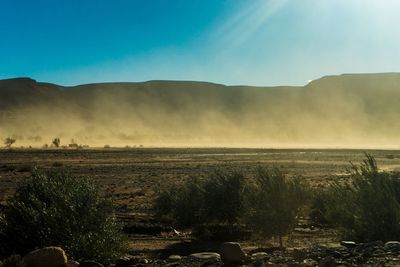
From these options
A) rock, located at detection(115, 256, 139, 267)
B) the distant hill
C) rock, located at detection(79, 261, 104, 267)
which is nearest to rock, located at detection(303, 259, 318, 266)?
rock, located at detection(115, 256, 139, 267)

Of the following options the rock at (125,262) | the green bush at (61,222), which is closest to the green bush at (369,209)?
the rock at (125,262)

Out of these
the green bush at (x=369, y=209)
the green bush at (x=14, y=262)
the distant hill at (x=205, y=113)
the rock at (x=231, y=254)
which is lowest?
the rock at (x=231, y=254)

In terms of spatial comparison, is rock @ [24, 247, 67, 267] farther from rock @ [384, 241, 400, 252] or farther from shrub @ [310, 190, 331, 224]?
shrub @ [310, 190, 331, 224]

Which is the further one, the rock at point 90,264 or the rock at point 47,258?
the rock at point 90,264

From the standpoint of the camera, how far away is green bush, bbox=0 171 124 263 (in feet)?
32.6

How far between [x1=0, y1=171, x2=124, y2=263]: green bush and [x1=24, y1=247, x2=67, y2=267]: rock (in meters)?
0.89

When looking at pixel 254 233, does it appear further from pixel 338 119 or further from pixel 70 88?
pixel 70 88

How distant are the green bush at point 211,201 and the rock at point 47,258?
767 centimetres

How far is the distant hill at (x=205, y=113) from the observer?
126 m

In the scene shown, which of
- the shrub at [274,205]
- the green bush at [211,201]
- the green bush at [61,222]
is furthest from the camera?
the green bush at [211,201]

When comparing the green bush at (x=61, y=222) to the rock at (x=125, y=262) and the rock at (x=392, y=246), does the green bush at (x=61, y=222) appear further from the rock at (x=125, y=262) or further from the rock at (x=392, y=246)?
the rock at (x=392, y=246)

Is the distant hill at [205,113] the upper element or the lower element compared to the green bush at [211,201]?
upper

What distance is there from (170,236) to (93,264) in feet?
19.6

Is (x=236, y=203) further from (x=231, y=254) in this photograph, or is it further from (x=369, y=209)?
(x=231, y=254)
